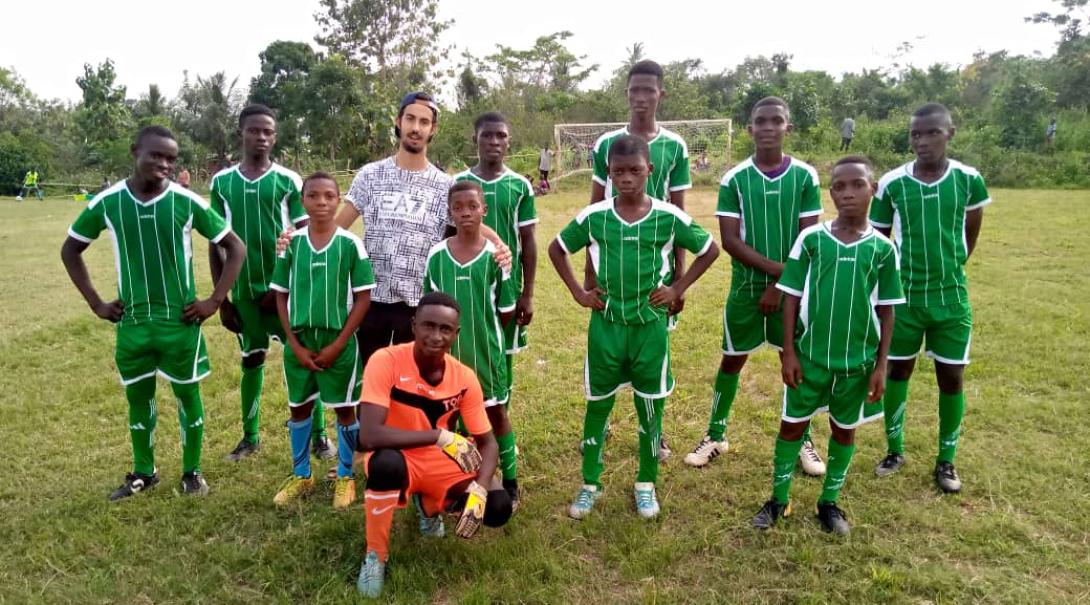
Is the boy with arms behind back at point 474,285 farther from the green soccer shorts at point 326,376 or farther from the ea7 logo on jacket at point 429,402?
the green soccer shorts at point 326,376

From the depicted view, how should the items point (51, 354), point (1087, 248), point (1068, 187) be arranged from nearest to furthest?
1. point (51, 354)
2. point (1087, 248)
3. point (1068, 187)

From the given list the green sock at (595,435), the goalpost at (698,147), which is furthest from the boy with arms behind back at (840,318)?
the goalpost at (698,147)

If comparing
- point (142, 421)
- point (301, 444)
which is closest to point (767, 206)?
point (301, 444)

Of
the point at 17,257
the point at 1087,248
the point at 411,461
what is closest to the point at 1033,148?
the point at 1087,248

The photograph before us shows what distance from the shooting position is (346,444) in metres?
3.65

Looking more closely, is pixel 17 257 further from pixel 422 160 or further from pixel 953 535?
pixel 953 535

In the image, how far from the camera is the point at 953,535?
10.6ft

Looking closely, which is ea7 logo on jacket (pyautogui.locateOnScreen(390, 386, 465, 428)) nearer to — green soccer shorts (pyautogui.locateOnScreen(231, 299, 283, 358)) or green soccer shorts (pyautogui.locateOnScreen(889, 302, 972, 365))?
green soccer shorts (pyautogui.locateOnScreen(231, 299, 283, 358))

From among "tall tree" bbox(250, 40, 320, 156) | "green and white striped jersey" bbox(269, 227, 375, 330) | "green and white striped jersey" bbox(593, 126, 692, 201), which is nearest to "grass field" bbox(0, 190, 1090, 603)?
"green and white striped jersey" bbox(269, 227, 375, 330)

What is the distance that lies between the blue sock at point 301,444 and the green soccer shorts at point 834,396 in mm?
2428

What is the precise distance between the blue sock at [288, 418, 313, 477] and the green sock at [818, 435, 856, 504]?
8.53 ft

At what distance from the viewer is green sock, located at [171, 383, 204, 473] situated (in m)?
3.69

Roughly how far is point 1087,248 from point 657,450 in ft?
30.9

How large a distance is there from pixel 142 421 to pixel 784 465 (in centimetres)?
325
